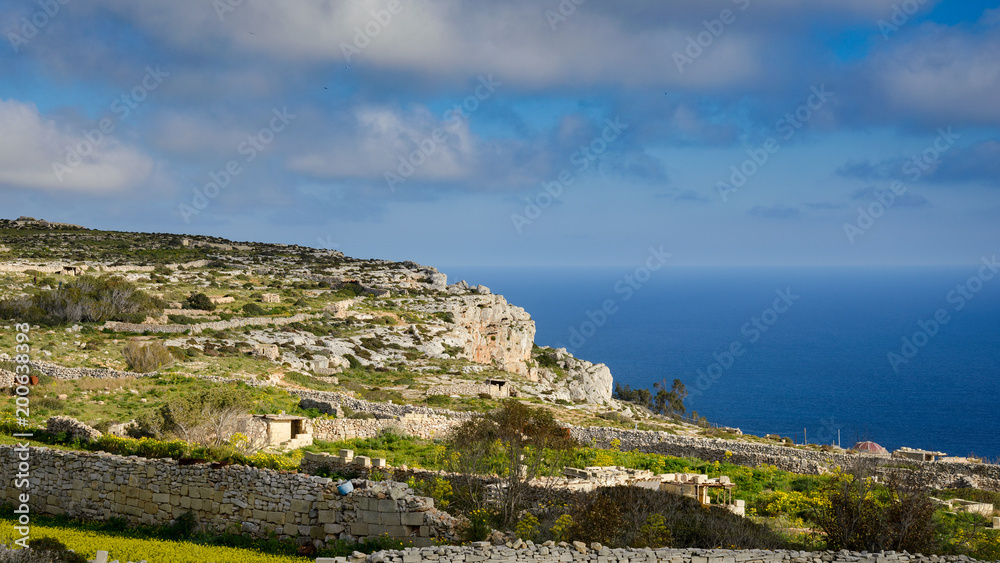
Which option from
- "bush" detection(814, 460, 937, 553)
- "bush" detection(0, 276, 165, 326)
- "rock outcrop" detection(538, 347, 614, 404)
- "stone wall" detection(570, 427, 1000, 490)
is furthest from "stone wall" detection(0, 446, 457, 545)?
"rock outcrop" detection(538, 347, 614, 404)

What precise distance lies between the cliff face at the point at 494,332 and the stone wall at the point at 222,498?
40.5 metres

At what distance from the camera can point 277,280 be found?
7212 centimetres

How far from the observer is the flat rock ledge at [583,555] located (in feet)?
34.5

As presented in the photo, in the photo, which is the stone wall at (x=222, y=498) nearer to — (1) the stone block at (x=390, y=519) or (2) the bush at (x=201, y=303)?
(1) the stone block at (x=390, y=519)

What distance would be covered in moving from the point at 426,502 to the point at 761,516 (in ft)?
33.8

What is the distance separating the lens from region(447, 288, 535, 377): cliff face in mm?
58500

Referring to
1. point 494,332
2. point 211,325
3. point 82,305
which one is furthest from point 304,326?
point 494,332

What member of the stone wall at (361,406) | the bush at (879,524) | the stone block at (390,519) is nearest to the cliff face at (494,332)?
the stone wall at (361,406)

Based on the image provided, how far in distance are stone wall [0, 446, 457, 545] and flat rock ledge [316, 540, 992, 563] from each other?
1531 mm

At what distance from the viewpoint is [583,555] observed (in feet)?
35.7

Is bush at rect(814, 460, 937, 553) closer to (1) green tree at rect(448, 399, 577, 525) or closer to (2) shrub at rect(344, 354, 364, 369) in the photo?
(1) green tree at rect(448, 399, 577, 525)

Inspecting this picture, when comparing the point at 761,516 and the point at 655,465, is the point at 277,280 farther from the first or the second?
the point at 761,516

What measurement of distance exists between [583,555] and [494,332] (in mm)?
51324

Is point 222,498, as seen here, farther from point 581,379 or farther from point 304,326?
point 581,379
